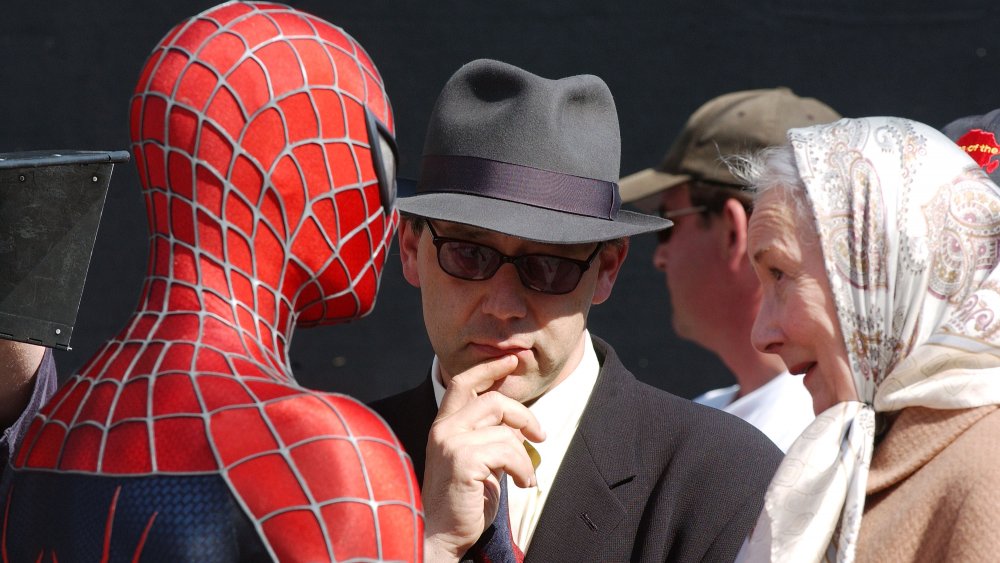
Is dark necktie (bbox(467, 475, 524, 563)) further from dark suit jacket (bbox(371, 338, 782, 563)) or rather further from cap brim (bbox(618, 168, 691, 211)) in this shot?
cap brim (bbox(618, 168, 691, 211))

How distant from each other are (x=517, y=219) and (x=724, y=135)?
165 centimetres

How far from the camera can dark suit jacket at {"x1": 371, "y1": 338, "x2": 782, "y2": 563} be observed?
7.95 feet

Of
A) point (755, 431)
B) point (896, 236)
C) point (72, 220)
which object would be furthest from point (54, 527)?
point (755, 431)

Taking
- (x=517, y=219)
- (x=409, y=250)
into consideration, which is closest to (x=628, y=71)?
(x=409, y=250)

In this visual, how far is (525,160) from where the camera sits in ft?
8.15

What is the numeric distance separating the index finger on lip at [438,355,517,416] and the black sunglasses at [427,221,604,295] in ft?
1.03

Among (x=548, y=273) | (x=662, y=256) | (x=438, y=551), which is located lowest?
(x=662, y=256)

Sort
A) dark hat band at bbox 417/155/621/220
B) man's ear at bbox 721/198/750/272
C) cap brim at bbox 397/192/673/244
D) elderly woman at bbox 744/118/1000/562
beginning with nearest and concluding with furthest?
elderly woman at bbox 744/118/1000/562, cap brim at bbox 397/192/673/244, dark hat band at bbox 417/155/621/220, man's ear at bbox 721/198/750/272

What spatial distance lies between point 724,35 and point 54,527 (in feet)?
12.9

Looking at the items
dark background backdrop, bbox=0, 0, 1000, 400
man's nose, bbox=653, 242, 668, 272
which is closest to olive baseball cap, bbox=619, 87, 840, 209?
man's nose, bbox=653, 242, 668, 272

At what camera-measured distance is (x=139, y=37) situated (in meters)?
4.75

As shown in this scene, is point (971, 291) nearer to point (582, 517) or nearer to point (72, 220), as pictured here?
point (582, 517)

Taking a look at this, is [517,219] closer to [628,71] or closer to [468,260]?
[468,260]

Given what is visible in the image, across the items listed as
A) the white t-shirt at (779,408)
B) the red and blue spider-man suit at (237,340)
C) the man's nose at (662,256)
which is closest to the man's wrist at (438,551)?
the red and blue spider-man suit at (237,340)
